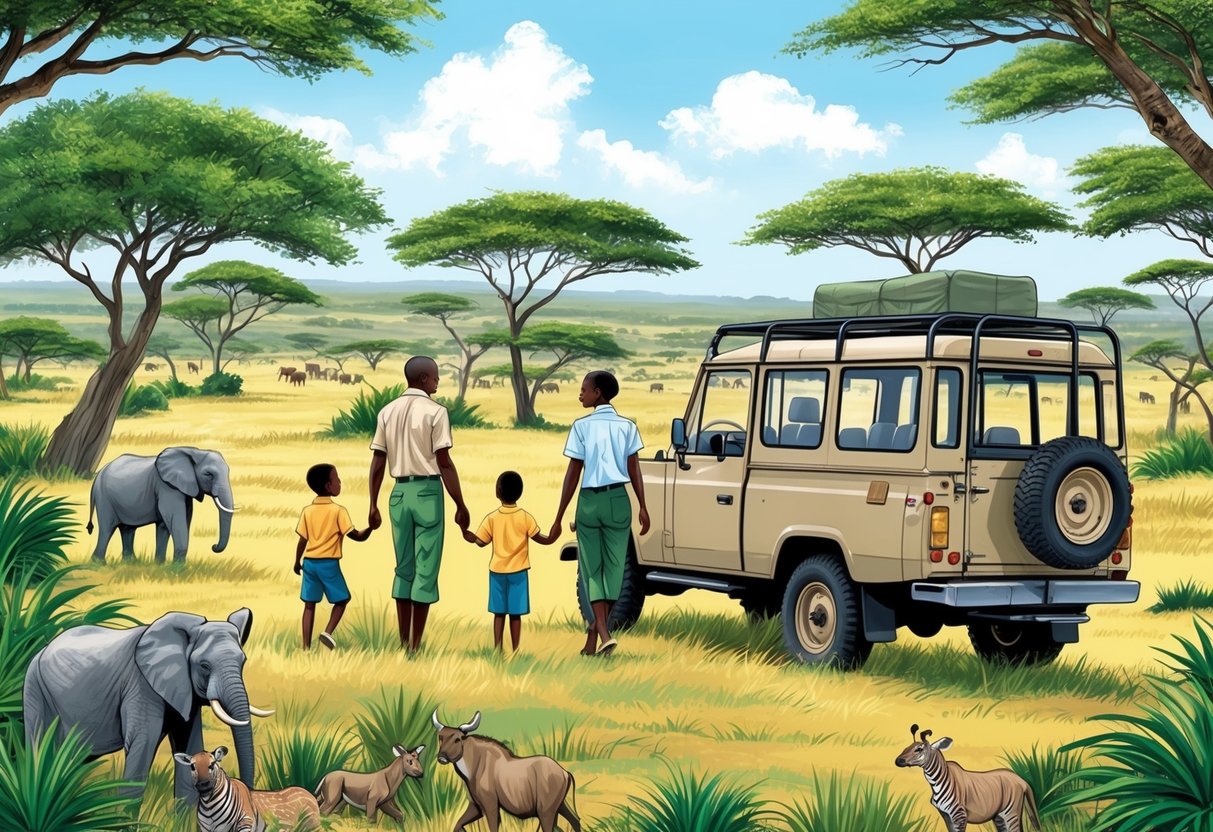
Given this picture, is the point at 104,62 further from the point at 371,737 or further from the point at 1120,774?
the point at 1120,774

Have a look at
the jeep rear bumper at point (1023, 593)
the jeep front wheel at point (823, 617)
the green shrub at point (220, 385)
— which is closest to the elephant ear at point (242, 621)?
the jeep rear bumper at point (1023, 593)

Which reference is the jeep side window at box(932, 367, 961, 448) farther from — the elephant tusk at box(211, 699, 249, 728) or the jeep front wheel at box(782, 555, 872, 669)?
the elephant tusk at box(211, 699, 249, 728)

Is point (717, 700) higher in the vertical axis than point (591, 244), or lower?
lower

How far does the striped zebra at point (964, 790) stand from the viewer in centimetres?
672

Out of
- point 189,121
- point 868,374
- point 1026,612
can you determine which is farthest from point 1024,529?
point 189,121

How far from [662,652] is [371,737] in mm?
4373

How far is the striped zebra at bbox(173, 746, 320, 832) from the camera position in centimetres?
610

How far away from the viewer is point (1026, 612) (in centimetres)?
1107

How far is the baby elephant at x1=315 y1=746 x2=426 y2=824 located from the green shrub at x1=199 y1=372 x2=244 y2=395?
52.7 metres

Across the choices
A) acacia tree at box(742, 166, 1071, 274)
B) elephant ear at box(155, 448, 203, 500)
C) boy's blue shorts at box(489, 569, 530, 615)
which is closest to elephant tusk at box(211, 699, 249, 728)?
boy's blue shorts at box(489, 569, 530, 615)

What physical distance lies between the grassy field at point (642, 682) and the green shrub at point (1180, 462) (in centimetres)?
1031

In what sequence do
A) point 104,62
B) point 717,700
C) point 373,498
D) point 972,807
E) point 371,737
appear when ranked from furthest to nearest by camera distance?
point 104,62 < point 373,498 < point 717,700 < point 371,737 < point 972,807

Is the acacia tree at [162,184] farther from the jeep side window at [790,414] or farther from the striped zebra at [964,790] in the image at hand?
the striped zebra at [964,790]

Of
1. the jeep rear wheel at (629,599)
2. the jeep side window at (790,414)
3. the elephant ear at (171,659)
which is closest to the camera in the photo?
the elephant ear at (171,659)
